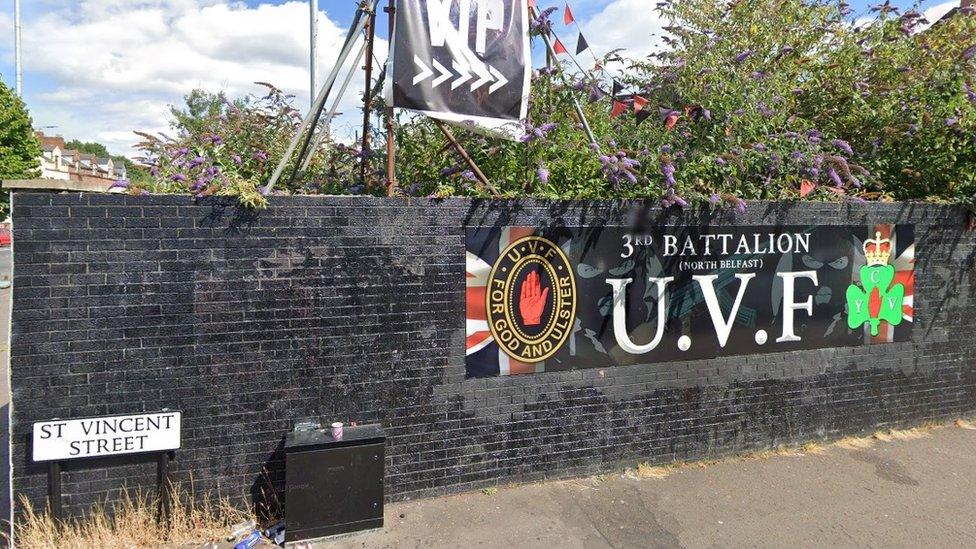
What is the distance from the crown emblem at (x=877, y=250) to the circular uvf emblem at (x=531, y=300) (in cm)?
324

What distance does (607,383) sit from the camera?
513 cm

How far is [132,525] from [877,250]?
6852 mm

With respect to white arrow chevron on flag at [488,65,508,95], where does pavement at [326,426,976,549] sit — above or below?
below

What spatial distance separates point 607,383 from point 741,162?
92.8 inches

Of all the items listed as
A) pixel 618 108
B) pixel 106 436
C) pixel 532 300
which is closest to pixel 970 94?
pixel 618 108

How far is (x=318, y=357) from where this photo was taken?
433 cm

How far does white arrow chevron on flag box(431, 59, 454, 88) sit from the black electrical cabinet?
2.67 meters

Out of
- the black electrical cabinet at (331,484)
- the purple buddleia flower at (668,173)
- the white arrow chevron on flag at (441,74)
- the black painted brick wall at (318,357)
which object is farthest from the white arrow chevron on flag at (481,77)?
the black electrical cabinet at (331,484)

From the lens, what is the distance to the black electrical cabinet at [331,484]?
3.99m

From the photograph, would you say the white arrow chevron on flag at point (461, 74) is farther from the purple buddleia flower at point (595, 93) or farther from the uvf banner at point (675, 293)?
the purple buddleia flower at point (595, 93)

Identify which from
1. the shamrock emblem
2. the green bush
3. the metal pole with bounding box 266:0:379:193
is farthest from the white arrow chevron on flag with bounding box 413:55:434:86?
the green bush

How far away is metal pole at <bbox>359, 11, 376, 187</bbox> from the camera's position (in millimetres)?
4664

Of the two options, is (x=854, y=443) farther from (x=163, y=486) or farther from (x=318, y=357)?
(x=163, y=486)

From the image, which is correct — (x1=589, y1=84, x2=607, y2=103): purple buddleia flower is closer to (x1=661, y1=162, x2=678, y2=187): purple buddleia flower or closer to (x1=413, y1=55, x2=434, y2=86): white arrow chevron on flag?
(x1=661, y1=162, x2=678, y2=187): purple buddleia flower
